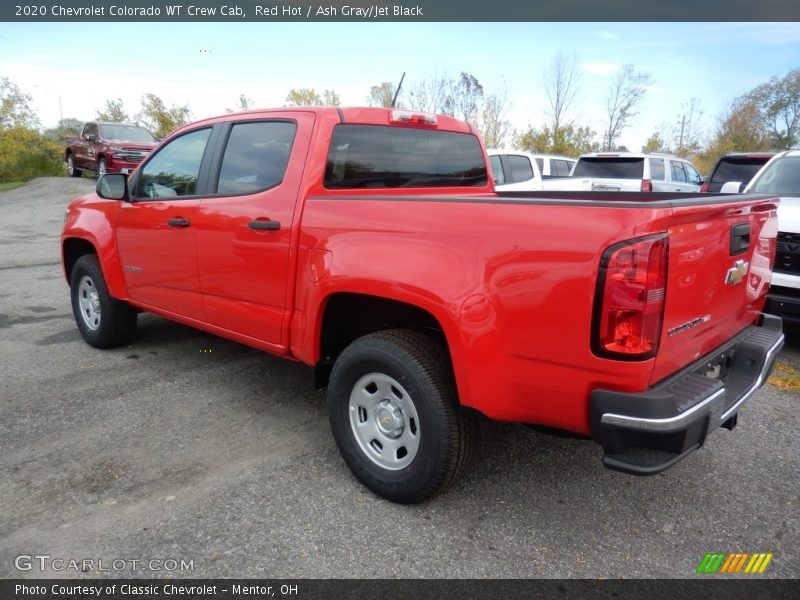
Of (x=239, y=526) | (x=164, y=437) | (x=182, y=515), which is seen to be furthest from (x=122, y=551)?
(x=164, y=437)

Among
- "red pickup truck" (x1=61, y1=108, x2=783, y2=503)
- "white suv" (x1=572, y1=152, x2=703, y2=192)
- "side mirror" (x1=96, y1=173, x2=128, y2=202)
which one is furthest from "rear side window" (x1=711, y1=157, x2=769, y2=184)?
"side mirror" (x1=96, y1=173, x2=128, y2=202)

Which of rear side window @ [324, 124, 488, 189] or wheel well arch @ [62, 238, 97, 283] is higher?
rear side window @ [324, 124, 488, 189]

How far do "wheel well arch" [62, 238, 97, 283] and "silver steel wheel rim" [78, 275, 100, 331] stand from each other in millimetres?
286

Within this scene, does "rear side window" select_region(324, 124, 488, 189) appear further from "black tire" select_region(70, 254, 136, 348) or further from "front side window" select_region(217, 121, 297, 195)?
"black tire" select_region(70, 254, 136, 348)

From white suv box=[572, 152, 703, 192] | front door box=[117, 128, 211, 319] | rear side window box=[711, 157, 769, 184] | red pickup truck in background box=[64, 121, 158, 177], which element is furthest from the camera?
red pickup truck in background box=[64, 121, 158, 177]

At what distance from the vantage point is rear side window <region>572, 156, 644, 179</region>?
37.7 ft

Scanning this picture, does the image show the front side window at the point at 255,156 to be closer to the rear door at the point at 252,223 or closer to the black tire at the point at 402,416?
the rear door at the point at 252,223

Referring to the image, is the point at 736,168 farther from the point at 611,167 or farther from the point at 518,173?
the point at 518,173

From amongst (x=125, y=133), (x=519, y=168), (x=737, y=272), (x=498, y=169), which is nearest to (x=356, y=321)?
(x=737, y=272)

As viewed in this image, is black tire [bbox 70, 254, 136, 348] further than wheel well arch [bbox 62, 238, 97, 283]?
No
